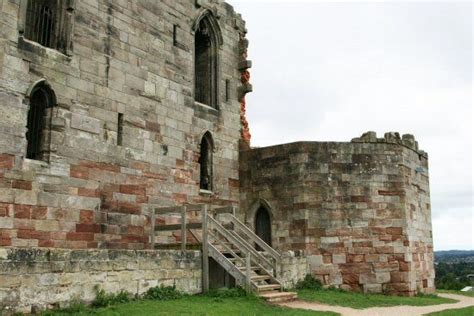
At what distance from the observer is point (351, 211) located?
52.3ft

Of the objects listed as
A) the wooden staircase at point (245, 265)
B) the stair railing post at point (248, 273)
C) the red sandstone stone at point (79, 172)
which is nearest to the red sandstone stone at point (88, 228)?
the red sandstone stone at point (79, 172)

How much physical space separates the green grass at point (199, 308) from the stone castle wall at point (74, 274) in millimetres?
341

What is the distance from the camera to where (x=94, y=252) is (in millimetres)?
9250

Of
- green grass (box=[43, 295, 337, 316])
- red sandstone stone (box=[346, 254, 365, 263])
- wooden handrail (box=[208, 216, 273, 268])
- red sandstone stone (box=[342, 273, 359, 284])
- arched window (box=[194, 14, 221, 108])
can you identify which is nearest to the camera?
green grass (box=[43, 295, 337, 316])

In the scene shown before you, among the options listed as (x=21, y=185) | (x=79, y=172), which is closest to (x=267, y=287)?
(x=79, y=172)

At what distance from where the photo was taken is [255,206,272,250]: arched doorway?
17.0 m

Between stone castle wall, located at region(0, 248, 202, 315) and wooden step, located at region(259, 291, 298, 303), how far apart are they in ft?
5.47

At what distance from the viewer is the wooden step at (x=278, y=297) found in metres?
11.3

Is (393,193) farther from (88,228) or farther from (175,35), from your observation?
(88,228)

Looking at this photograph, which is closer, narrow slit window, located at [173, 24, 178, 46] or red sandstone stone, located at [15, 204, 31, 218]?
red sandstone stone, located at [15, 204, 31, 218]

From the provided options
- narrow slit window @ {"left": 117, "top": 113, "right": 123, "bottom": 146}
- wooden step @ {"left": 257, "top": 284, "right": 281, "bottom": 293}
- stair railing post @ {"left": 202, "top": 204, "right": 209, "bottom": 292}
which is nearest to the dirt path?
wooden step @ {"left": 257, "top": 284, "right": 281, "bottom": 293}

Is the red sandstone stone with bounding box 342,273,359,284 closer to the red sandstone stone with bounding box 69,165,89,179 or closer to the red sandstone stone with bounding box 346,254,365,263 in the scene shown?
the red sandstone stone with bounding box 346,254,365,263

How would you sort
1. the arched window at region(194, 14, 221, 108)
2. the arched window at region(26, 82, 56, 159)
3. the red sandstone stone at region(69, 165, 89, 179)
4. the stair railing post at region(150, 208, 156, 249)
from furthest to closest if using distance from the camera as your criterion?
1. the arched window at region(194, 14, 221, 108)
2. the stair railing post at region(150, 208, 156, 249)
3. the red sandstone stone at region(69, 165, 89, 179)
4. the arched window at region(26, 82, 56, 159)

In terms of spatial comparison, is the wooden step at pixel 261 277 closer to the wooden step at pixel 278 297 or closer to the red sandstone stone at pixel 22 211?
the wooden step at pixel 278 297
